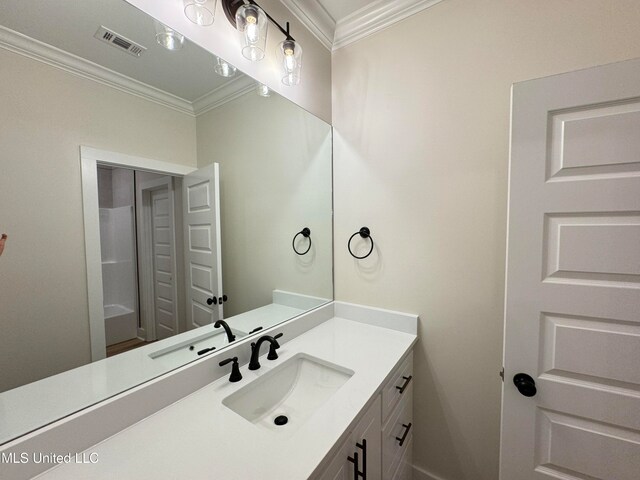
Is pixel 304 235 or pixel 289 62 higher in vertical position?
pixel 289 62

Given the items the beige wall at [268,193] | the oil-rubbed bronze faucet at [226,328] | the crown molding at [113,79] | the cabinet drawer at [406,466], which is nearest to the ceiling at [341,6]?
the beige wall at [268,193]

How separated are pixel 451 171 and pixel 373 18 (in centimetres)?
99

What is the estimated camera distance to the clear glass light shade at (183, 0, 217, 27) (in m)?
0.91

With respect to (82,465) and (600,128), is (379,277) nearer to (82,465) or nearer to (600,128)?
(600,128)

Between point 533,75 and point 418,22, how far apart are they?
25.6 inches

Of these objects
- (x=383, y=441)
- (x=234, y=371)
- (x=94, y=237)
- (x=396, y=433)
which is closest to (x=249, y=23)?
(x=94, y=237)

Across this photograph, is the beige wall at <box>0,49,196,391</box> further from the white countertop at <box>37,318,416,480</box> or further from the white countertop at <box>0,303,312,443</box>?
the white countertop at <box>37,318,416,480</box>

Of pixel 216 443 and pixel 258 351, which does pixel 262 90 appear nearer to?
pixel 258 351

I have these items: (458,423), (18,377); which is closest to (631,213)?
(458,423)

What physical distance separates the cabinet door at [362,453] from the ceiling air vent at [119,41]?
56.0 inches

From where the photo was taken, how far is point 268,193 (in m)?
1.48

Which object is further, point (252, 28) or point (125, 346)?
point (252, 28)

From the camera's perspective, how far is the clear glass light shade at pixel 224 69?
1.08 meters

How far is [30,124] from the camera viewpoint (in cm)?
68
